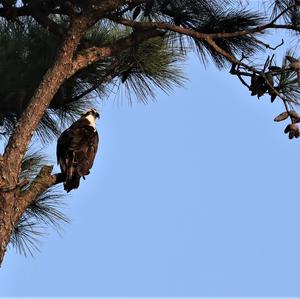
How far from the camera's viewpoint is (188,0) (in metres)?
5.12

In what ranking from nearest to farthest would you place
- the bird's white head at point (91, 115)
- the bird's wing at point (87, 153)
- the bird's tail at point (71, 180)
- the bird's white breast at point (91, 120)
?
the bird's tail at point (71, 180), the bird's wing at point (87, 153), the bird's white breast at point (91, 120), the bird's white head at point (91, 115)

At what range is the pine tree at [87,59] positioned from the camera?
14.6 ft

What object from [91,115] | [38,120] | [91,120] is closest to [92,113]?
[91,115]

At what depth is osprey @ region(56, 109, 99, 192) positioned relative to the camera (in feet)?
16.1

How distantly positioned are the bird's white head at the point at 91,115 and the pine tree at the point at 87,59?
0.26 ft

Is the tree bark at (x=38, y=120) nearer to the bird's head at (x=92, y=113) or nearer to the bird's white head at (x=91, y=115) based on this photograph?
the bird's white head at (x=91, y=115)

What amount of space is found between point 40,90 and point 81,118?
117 centimetres

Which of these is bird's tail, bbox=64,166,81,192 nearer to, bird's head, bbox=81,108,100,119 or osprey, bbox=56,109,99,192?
osprey, bbox=56,109,99,192

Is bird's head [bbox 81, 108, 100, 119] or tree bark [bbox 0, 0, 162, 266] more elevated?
bird's head [bbox 81, 108, 100, 119]

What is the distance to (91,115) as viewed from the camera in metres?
5.94

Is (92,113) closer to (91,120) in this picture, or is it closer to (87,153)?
(91,120)

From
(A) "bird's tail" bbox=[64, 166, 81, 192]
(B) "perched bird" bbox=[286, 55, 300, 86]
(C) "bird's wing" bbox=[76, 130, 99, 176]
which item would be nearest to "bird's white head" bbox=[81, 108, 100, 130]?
(C) "bird's wing" bbox=[76, 130, 99, 176]

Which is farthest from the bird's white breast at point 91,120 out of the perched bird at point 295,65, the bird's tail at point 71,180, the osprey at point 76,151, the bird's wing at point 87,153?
the perched bird at point 295,65

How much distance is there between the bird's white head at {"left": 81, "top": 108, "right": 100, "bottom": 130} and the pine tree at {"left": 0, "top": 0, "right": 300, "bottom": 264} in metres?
0.08
